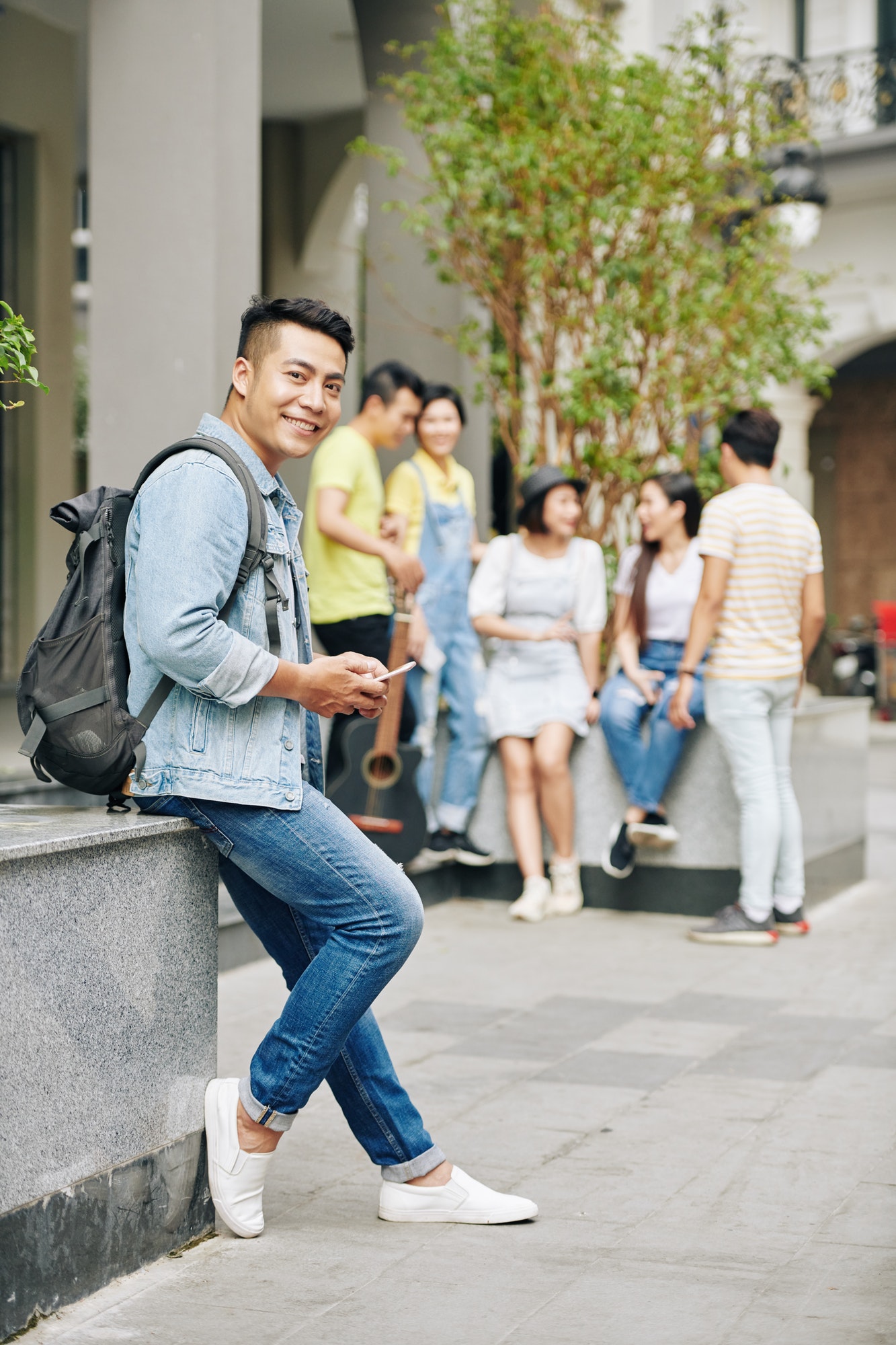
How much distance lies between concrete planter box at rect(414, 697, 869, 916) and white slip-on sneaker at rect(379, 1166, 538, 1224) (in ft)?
12.9

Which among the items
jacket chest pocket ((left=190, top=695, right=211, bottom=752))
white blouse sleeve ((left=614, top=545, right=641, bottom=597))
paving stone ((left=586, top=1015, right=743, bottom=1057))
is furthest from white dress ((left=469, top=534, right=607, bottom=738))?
jacket chest pocket ((left=190, top=695, right=211, bottom=752))

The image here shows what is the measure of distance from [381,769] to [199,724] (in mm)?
3882

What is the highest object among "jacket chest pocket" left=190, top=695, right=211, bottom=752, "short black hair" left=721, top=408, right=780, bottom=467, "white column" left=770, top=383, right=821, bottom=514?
"white column" left=770, top=383, right=821, bottom=514

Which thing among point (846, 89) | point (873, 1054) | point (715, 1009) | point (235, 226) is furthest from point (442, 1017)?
point (846, 89)

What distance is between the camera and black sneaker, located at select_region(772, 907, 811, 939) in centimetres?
725

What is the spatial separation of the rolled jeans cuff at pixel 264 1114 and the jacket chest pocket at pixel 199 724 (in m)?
0.75

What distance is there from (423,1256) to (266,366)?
1.89 metres

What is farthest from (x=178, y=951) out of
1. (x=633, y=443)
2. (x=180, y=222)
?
(x=633, y=443)

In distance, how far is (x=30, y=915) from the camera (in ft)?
9.78

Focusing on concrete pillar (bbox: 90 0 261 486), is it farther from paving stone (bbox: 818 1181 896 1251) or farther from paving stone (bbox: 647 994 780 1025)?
paving stone (bbox: 818 1181 896 1251)

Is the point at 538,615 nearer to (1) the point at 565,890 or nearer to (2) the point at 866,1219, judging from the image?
(1) the point at 565,890

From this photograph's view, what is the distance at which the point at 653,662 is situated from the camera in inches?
299

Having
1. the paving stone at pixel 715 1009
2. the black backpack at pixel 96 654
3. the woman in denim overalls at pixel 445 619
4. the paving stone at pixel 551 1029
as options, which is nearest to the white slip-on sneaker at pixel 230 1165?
the black backpack at pixel 96 654

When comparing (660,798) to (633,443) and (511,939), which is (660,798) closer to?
(511,939)
